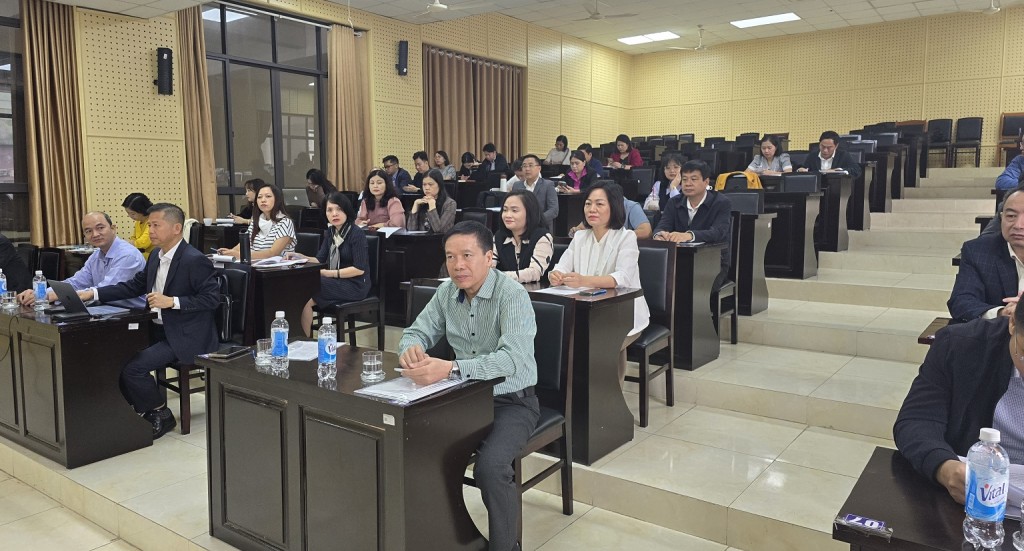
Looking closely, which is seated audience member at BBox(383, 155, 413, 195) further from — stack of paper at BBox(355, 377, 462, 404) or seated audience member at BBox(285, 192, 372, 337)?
stack of paper at BBox(355, 377, 462, 404)

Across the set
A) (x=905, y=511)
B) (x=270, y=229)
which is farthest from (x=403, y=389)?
(x=270, y=229)

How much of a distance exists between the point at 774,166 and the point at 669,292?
5001 mm

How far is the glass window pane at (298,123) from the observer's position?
9477mm

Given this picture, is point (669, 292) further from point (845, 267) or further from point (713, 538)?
point (845, 267)

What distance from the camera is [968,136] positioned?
11.2 metres

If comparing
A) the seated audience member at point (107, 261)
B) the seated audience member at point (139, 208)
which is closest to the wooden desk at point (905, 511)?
the seated audience member at point (107, 261)

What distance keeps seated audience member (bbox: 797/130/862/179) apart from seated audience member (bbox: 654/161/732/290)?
2.91 m

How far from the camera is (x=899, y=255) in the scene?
592 centimetres

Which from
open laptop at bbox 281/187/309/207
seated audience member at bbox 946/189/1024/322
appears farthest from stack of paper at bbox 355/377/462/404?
open laptop at bbox 281/187/309/207

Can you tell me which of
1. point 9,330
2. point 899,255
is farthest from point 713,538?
point 899,255

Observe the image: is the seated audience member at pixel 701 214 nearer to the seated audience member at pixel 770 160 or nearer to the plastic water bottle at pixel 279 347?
the plastic water bottle at pixel 279 347

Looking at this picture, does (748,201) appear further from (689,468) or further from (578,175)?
(689,468)

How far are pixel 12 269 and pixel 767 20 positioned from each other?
11524 mm

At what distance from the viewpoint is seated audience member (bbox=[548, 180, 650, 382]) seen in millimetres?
3521
